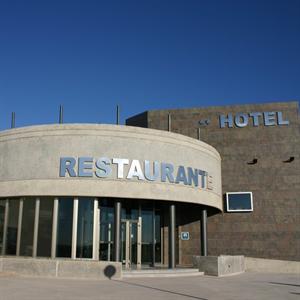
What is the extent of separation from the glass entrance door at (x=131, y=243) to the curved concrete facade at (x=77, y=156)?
309 centimetres

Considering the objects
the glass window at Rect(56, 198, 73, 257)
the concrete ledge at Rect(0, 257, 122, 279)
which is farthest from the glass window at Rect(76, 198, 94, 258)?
the concrete ledge at Rect(0, 257, 122, 279)

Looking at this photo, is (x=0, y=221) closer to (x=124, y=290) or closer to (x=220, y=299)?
(x=124, y=290)

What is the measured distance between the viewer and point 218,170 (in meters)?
28.6

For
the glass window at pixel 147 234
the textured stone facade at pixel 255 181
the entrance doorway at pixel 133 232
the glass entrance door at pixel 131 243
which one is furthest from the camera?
the textured stone facade at pixel 255 181

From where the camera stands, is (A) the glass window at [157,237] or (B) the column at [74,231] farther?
(A) the glass window at [157,237]

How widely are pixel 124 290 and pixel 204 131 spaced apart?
18.2m

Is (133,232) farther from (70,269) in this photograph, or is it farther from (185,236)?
(70,269)

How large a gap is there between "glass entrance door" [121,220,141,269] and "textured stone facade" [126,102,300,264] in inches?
225

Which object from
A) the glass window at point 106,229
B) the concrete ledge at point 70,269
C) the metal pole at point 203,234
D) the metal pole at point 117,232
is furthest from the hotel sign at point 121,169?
the concrete ledge at point 70,269

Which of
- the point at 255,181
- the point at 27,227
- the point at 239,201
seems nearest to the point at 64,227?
the point at 27,227

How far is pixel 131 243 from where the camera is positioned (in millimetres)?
24906

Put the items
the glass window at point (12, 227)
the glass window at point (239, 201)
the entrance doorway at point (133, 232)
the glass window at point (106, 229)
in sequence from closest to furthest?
the glass window at point (12, 227), the glass window at point (106, 229), the entrance doorway at point (133, 232), the glass window at point (239, 201)

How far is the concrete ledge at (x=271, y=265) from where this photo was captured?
92.0 ft

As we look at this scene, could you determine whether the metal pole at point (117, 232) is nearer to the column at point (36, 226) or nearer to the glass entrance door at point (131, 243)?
the glass entrance door at point (131, 243)
